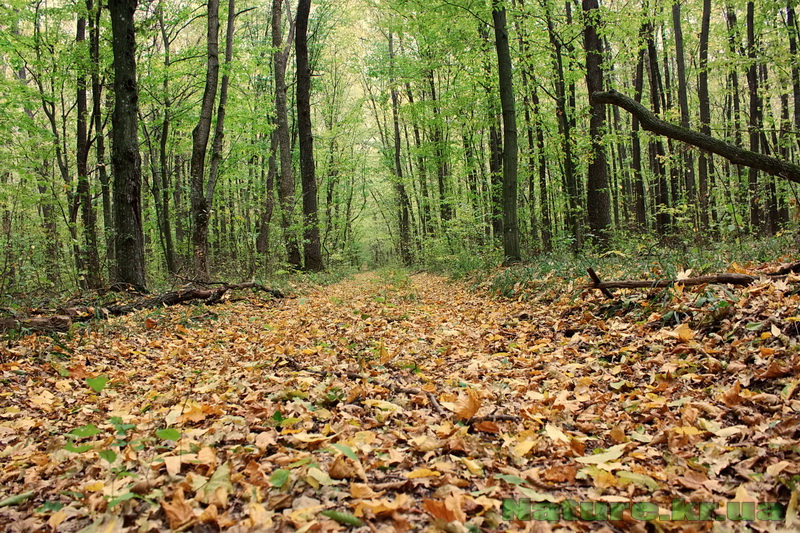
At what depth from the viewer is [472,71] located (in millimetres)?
12773

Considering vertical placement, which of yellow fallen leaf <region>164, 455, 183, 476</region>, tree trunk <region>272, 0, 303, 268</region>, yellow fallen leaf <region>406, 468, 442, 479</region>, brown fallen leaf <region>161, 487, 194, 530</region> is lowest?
yellow fallen leaf <region>406, 468, 442, 479</region>

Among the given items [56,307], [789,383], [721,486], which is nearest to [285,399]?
Answer: [721,486]

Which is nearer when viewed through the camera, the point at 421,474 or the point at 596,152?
the point at 421,474

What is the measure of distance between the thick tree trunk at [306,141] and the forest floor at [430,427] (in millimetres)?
9922

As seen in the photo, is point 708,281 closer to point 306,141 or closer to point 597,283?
point 597,283

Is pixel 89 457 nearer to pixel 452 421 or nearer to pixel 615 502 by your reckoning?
pixel 452 421

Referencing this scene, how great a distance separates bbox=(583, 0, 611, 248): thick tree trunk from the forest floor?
19.5 ft

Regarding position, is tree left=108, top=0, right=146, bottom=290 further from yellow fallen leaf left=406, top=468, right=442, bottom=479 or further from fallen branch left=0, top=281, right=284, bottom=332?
yellow fallen leaf left=406, top=468, right=442, bottom=479

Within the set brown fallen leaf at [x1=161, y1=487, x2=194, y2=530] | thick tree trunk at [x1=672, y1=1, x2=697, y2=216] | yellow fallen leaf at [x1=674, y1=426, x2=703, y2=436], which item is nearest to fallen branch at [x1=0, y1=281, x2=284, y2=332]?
brown fallen leaf at [x1=161, y1=487, x2=194, y2=530]

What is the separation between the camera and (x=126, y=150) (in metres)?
7.70

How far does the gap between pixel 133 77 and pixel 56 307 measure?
4.31 m

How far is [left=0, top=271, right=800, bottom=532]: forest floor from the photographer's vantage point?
1646mm

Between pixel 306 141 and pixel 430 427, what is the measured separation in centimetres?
1333

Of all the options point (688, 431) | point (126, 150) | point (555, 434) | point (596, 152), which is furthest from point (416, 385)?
point (596, 152)
